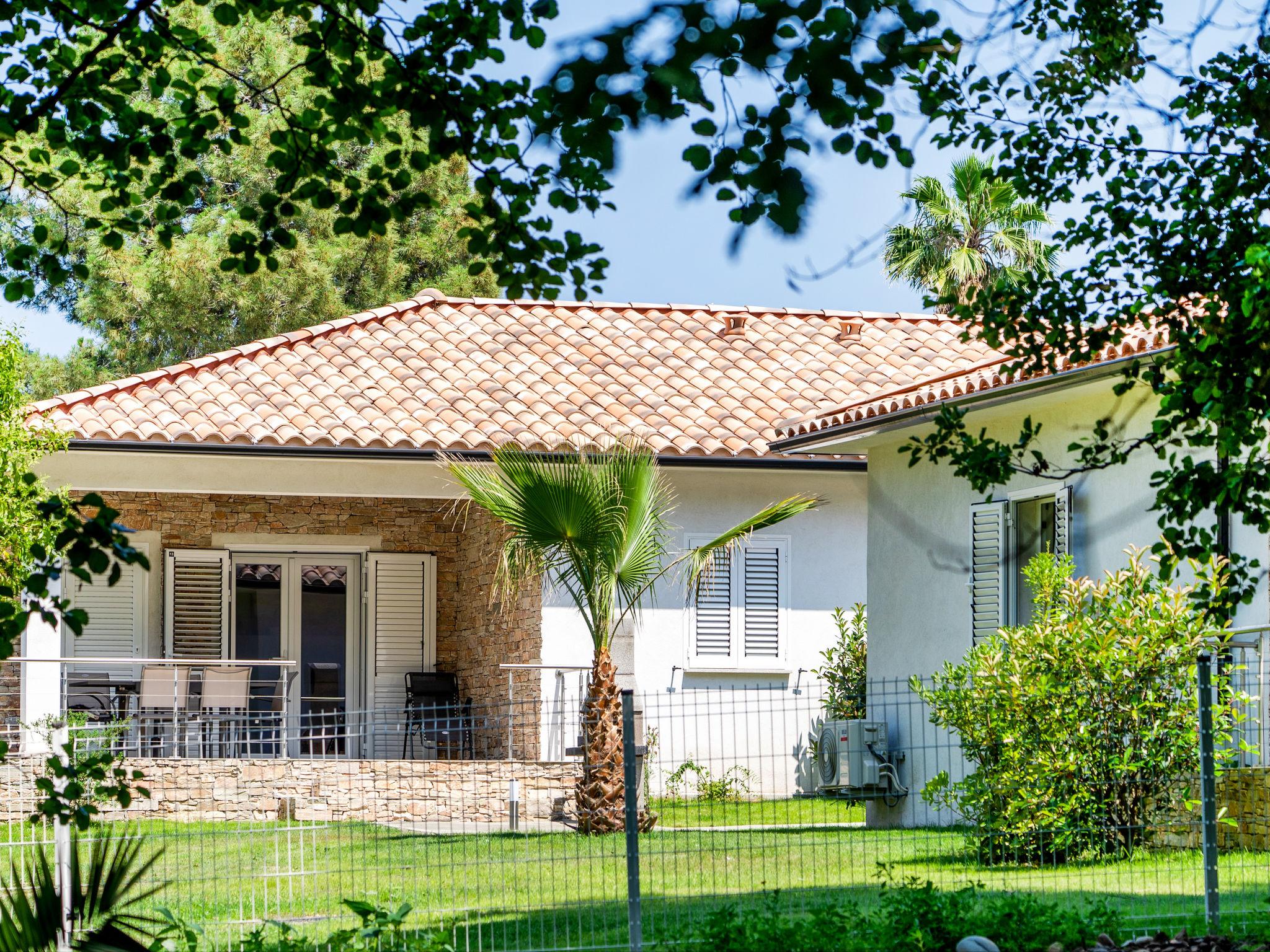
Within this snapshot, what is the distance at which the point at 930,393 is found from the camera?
1328 cm

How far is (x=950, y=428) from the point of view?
22.1 feet

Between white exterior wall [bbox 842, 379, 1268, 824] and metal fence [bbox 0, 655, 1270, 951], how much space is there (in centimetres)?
14

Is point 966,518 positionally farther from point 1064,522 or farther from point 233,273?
point 233,273

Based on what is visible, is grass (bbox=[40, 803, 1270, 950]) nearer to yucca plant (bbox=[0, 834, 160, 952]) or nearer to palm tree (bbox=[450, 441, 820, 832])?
palm tree (bbox=[450, 441, 820, 832])

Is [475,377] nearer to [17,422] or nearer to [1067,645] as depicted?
[17,422]

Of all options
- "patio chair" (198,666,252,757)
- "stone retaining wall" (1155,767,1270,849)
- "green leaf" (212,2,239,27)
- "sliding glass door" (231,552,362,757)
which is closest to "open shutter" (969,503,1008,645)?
"stone retaining wall" (1155,767,1270,849)

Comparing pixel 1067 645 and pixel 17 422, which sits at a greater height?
pixel 17 422

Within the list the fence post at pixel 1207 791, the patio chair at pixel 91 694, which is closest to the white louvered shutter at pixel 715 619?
the patio chair at pixel 91 694

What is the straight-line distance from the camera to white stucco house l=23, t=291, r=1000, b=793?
611 inches

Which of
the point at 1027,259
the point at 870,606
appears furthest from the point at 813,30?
the point at 1027,259

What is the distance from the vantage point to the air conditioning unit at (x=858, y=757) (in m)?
14.1

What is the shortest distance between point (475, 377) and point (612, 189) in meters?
12.7

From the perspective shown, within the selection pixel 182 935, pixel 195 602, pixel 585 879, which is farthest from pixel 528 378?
pixel 182 935

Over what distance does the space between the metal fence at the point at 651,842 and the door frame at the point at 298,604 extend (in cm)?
321
